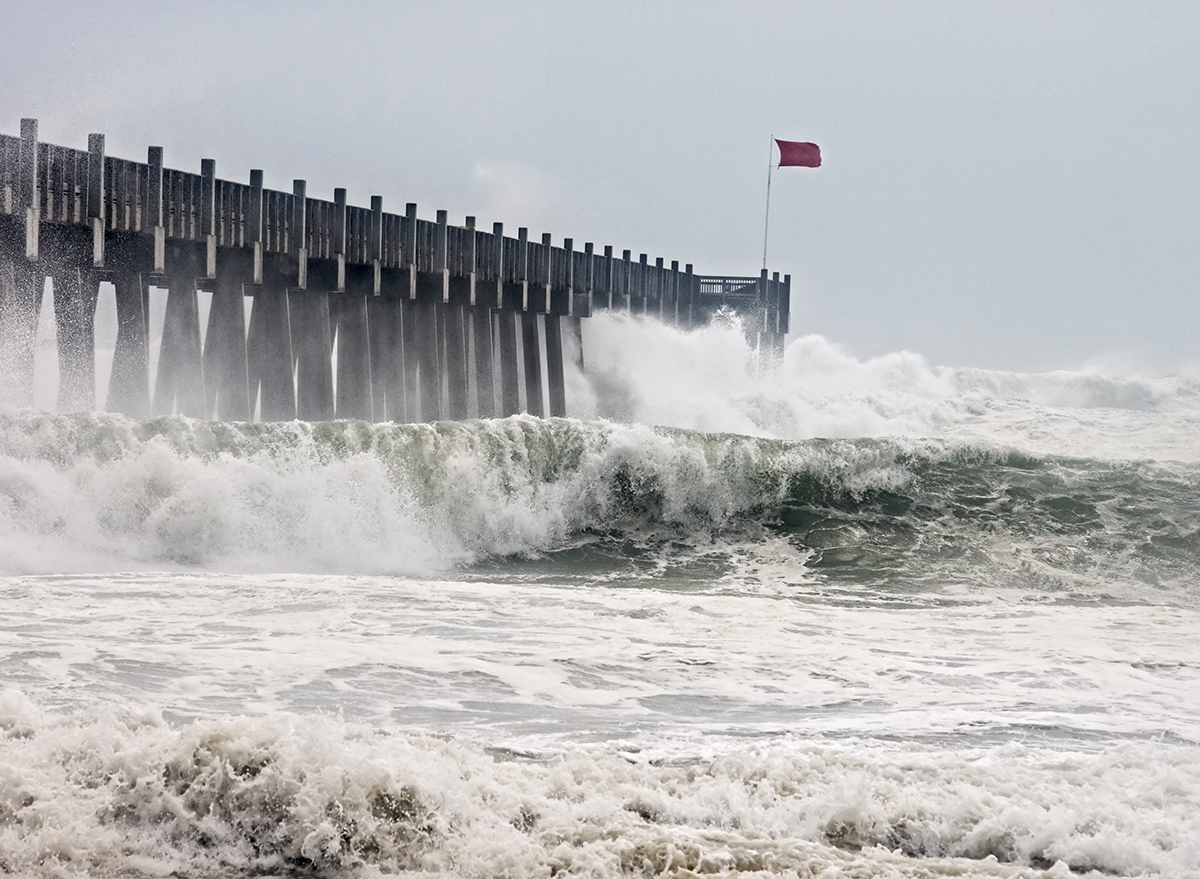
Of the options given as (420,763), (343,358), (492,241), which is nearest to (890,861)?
(420,763)

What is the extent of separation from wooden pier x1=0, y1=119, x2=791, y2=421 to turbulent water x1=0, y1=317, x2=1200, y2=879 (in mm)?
1697

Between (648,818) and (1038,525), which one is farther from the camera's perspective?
(1038,525)

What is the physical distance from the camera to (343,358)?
21.0 metres

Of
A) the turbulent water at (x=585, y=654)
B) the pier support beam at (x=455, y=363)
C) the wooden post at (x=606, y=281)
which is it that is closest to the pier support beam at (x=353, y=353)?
the pier support beam at (x=455, y=363)

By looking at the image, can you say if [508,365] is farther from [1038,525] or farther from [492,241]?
[1038,525]

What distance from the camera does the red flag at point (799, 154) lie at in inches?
1475

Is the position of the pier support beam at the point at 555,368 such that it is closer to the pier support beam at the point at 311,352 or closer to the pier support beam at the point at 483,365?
the pier support beam at the point at 483,365

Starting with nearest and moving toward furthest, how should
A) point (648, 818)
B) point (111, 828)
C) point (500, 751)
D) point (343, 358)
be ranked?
1. point (111, 828)
2. point (648, 818)
3. point (500, 751)
4. point (343, 358)

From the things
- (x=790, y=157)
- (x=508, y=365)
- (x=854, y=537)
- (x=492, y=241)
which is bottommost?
(x=854, y=537)

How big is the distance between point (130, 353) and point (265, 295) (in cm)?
288

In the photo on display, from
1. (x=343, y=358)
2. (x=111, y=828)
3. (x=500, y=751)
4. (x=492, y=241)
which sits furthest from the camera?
(x=492, y=241)

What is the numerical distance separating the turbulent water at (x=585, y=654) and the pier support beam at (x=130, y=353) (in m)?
1.39

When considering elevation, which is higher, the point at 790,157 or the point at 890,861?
the point at 790,157

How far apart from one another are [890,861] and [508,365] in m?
21.6
